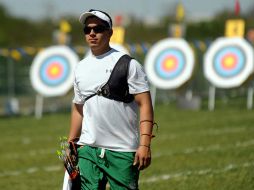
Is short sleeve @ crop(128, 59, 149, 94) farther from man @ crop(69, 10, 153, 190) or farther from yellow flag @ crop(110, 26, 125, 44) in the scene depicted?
yellow flag @ crop(110, 26, 125, 44)

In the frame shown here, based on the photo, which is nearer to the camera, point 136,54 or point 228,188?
point 228,188

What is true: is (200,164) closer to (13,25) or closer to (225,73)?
(225,73)

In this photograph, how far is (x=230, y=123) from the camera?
13.1 meters

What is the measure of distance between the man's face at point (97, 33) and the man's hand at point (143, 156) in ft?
2.25

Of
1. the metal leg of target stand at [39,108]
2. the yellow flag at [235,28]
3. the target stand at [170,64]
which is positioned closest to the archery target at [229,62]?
the yellow flag at [235,28]

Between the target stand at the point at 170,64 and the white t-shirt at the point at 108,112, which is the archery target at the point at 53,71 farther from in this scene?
the white t-shirt at the point at 108,112

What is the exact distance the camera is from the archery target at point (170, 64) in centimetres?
1839

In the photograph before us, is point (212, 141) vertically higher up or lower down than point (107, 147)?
lower down

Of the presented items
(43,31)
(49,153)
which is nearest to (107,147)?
(49,153)

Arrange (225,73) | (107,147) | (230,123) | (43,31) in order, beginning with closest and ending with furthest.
Result: (107,147) → (230,123) → (225,73) → (43,31)

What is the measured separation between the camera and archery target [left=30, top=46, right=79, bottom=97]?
1827 centimetres

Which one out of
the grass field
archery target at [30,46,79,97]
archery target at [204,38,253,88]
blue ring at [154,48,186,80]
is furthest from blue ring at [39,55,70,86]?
archery target at [204,38,253,88]

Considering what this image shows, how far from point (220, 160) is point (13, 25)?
3407 centimetres

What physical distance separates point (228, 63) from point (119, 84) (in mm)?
13849
